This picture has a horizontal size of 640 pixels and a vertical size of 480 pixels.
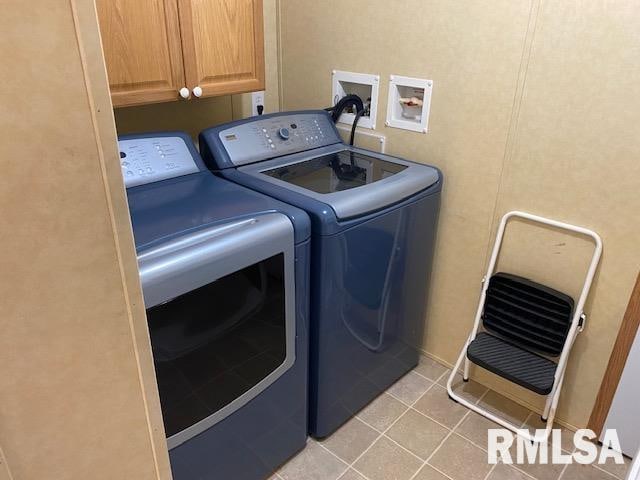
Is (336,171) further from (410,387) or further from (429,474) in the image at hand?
(429,474)

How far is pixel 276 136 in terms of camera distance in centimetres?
189

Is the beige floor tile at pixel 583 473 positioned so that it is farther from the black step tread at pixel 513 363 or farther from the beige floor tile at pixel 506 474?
the black step tread at pixel 513 363

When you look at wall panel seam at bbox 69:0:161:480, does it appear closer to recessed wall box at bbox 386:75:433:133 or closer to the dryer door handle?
the dryer door handle

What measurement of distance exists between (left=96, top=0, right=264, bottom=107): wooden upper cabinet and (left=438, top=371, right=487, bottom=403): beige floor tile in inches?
61.0

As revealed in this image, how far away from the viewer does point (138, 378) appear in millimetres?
775

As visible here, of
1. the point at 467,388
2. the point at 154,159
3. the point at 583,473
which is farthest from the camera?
the point at 467,388

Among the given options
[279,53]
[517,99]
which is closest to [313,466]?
[517,99]

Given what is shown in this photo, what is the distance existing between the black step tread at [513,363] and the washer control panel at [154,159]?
4.23 ft

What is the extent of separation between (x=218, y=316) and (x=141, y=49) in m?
0.87

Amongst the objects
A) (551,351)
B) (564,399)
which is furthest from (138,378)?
(564,399)

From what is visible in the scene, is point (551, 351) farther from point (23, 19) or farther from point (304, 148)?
point (23, 19)

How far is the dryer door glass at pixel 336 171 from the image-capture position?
1642 millimetres

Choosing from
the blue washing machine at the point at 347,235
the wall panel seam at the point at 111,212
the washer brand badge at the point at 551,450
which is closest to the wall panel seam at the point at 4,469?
the wall panel seam at the point at 111,212

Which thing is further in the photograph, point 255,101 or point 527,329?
point 255,101
